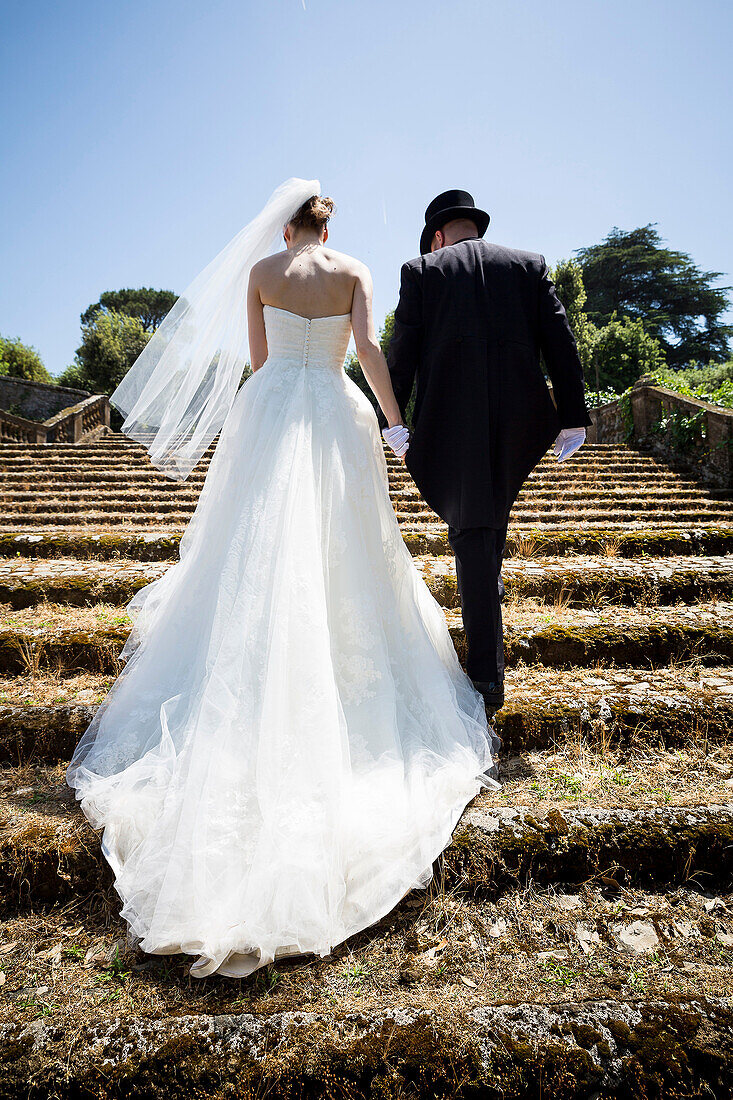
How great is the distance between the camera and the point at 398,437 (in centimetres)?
252

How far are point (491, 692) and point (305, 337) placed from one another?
1683 mm

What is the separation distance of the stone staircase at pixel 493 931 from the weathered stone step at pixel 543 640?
0.04 ft

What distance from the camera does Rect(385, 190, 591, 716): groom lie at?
7.78 feet

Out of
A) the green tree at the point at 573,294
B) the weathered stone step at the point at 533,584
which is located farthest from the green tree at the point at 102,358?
the weathered stone step at the point at 533,584

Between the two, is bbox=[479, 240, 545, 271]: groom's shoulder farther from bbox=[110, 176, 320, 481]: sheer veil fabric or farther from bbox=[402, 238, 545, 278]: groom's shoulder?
bbox=[110, 176, 320, 481]: sheer veil fabric

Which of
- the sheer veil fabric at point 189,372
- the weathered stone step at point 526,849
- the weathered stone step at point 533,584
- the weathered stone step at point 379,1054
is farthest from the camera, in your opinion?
the weathered stone step at point 533,584

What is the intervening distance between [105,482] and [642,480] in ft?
22.5

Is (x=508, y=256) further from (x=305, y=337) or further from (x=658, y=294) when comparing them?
(x=658, y=294)

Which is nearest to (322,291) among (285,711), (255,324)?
(255,324)

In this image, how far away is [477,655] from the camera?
2410mm

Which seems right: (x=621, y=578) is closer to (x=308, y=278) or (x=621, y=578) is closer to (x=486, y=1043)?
(x=308, y=278)

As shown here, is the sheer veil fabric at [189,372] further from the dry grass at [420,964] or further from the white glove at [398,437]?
the dry grass at [420,964]

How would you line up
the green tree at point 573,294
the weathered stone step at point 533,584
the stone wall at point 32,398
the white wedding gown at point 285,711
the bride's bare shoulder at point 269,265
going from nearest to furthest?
the white wedding gown at point 285,711
the bride's bare shoulder at point 269,265
the weathered stone step at point 533,584
the stone wall at point 32,398
the green tree at point 573,294

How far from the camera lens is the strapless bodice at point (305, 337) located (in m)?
2.41
